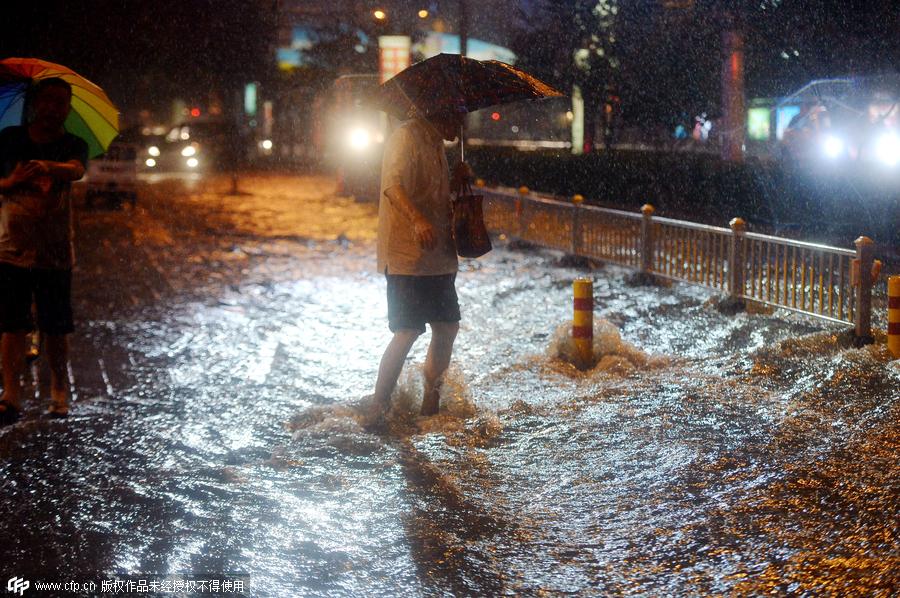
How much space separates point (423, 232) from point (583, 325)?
2.52 metres

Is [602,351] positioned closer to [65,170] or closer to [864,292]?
[864,292]

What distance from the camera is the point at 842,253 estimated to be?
368 inches

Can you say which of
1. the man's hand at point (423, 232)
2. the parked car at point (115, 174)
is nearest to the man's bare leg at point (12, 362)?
the man's hand at point (423, 232)

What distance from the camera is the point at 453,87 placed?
651 cm

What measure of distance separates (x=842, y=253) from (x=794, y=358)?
50.5 inches

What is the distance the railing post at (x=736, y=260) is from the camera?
1090 cm

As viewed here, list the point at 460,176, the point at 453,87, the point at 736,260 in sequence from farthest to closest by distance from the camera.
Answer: the point at 736,260 → the point at 460,176 → the point at 453,87

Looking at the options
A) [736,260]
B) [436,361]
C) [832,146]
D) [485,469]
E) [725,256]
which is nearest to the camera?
[485,469]

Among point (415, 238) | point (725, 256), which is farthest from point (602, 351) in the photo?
point (725, 256)

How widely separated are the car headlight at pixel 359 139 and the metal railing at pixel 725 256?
11759mm

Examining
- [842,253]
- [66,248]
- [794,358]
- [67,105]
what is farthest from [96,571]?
[842,253]

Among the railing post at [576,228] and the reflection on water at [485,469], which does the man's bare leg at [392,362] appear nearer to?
the reflection on water at [485,469]

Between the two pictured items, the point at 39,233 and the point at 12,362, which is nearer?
the point at 39,233

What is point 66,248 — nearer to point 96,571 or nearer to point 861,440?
point 96,571
